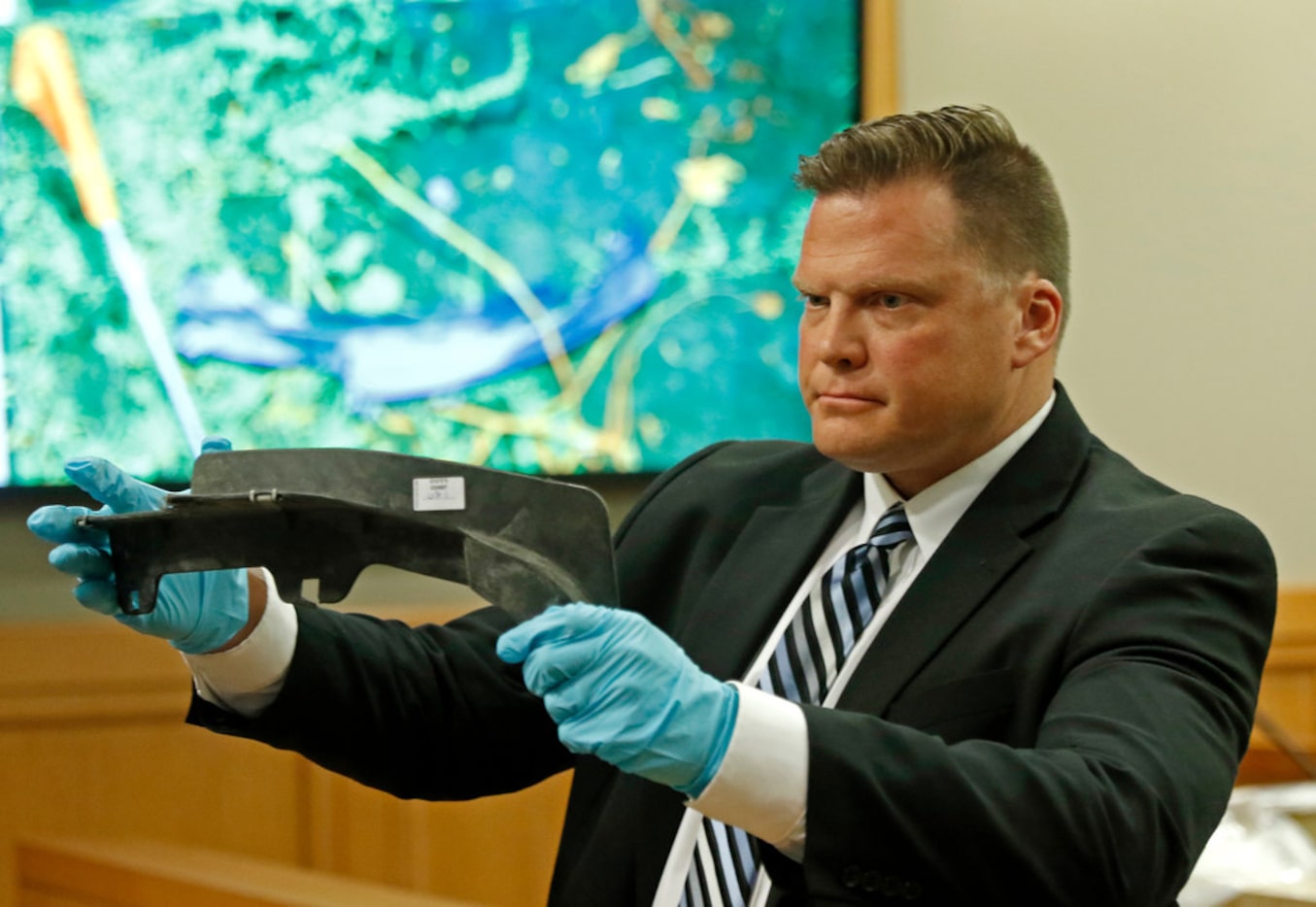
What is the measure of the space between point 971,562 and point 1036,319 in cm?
29

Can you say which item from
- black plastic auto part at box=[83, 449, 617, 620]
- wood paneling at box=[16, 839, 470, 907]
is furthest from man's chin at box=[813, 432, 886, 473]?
wood paneling at box=[16, 839, 470, 907]

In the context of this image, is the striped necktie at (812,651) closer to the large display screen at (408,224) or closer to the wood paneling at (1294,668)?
the large display screen at (408,224)

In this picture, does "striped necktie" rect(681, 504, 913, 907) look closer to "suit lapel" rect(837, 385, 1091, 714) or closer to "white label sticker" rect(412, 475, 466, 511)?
"suit lapel" rect(837, 385, 1091, 714)

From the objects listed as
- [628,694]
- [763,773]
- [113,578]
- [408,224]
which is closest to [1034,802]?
[763,773]

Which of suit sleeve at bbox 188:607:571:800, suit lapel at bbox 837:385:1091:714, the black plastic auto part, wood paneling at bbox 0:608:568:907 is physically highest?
the black plastic auto part

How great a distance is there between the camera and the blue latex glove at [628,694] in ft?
3.81

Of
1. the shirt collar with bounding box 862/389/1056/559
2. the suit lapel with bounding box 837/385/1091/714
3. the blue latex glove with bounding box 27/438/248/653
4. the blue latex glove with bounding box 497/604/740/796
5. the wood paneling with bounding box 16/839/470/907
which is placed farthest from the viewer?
the wood paneling with bounding box 16/839/470/907

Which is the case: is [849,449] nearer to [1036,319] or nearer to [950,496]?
[950,496]

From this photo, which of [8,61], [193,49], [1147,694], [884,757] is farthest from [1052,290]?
[8,61]

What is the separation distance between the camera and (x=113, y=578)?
4.67 ft

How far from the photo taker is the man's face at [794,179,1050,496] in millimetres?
1547

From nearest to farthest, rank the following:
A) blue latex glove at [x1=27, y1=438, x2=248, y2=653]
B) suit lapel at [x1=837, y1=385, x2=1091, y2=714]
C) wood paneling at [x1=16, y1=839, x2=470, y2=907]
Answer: blue latex glove at [x1=27, y1=438, x2=248, y2=653], suit lapel at [x1=837, y1=385, x2=1091, y2=714], wood paneling at [x1=16, y1=839, x2=470, y2=907]

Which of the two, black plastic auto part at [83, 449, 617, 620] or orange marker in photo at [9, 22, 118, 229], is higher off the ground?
orange marker in photo at [9, 22, 118, 229]

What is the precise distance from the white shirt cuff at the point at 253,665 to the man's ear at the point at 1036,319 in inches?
32.5
